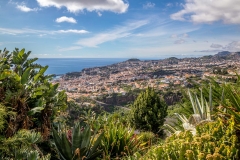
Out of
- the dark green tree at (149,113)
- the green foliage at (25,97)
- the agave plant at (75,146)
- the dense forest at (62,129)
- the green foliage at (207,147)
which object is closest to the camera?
the green foliage at (207,147)

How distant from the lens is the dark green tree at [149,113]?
9232 millimetres

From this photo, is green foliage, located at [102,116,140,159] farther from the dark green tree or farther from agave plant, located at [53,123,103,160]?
the dark green tree

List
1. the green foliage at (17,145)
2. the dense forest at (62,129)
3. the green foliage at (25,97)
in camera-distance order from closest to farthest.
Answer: the dense forest at (62,129), the green foliage at (17,145), the green foliage at (25,97)

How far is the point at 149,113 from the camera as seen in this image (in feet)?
30.3

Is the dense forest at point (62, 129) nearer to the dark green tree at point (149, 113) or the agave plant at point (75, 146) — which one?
the agave plant at point (75, 146)

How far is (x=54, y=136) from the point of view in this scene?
2350 millimetres

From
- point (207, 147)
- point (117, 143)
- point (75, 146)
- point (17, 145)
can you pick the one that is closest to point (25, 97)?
point (17, 145)

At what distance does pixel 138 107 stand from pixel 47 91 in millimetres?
7530

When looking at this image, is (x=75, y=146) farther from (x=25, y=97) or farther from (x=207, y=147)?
(x=207, y=147)

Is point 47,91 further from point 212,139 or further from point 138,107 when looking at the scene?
point 138,107

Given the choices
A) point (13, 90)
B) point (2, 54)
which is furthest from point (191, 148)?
point (2, 54)

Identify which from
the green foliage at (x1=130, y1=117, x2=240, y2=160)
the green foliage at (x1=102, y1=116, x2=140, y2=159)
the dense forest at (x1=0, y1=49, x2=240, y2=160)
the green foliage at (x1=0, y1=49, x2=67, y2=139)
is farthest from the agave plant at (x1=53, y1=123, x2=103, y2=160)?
the green foliage at (x1=130, y1=117, x2=240, y2=160)

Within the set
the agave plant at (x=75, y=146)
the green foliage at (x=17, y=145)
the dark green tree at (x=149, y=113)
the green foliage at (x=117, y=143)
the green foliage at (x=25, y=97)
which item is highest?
the green foliage at (x=25, y=97)

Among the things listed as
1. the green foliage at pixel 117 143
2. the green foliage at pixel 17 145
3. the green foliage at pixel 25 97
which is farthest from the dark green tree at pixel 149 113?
the green foliage at pixel 17 145
